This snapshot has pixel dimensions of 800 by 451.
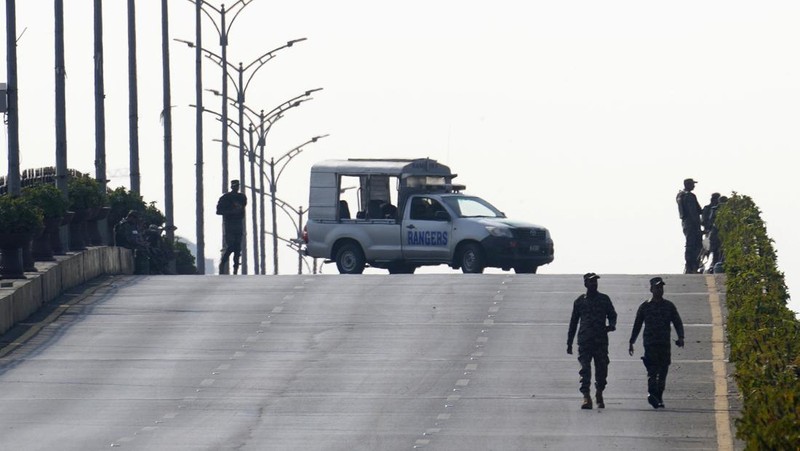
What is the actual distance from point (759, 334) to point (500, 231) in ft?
66.7

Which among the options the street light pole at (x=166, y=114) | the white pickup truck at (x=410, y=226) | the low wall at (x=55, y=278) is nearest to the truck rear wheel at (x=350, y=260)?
the white pickup truck at (x=410, y=226)

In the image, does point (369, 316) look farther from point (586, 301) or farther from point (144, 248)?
point (144, 248)

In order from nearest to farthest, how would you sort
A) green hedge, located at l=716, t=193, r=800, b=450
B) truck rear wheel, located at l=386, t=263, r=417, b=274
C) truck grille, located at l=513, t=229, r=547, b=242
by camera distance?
green hedge, located at l=716, t=193, r=800, b=450
truck grille, located at l=513, t=229, r=547, b=242
truck rear wheel, located at l=386, t=263, r=417, b=274

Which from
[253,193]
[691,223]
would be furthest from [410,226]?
[253,193]

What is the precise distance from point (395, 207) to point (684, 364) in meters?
15.5

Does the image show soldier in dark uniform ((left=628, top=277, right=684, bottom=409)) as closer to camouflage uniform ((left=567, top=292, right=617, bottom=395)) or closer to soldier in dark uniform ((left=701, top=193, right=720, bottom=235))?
camouflage uniform ((left=567, top=292, right=617, bottom=395))

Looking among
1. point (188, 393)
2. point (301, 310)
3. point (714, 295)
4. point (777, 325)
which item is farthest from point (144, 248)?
point (777, 325)

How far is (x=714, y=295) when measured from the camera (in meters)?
33.7

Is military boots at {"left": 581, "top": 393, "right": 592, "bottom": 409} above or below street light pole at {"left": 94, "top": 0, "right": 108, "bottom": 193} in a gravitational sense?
below

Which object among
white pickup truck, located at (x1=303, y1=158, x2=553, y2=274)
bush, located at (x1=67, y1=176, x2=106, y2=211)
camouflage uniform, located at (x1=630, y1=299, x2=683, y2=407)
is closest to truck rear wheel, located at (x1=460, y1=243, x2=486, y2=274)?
white pickup truck, located at (x1=303, y1=158, x2=553, y2=274)

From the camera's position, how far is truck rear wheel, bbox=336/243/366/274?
136 feet

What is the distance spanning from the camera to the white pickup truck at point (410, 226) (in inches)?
1592

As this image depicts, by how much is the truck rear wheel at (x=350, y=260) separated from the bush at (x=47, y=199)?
7.32 m

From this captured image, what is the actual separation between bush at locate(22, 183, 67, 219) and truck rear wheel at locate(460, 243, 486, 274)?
8.54 metres
